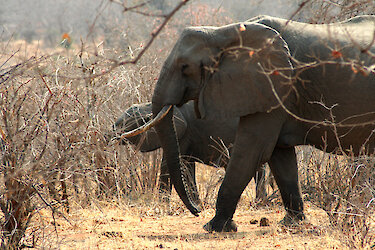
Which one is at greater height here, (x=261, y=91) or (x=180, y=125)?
(x=261, y=91)

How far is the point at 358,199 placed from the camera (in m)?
5.36

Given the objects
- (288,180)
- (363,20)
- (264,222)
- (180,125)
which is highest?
(363,20)

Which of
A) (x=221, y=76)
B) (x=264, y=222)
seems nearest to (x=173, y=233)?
(x=264, y=222)

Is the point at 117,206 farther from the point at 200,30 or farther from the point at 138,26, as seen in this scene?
the point at 138,26

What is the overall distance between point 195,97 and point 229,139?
2482mm

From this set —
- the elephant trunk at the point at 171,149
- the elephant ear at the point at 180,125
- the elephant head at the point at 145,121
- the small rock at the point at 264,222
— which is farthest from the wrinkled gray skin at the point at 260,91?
the elephant ear at the point at 180,125

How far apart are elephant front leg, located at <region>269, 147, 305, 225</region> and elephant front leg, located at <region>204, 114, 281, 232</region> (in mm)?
440

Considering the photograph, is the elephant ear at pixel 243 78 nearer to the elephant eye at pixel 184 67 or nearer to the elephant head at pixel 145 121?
the elephant eye at pixel 184 67

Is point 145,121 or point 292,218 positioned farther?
point 145,121

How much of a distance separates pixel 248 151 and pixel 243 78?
0.74m

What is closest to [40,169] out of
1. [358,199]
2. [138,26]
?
[358,199]

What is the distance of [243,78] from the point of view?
5.85 metres

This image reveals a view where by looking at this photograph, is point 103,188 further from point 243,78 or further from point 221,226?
point 243,78

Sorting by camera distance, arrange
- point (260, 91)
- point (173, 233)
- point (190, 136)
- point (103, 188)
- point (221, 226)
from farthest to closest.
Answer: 1. point (190, 136)
2. point (103, 188)
3. point (173, 233)
4. point (221, 226)
5. point (260, 91)
